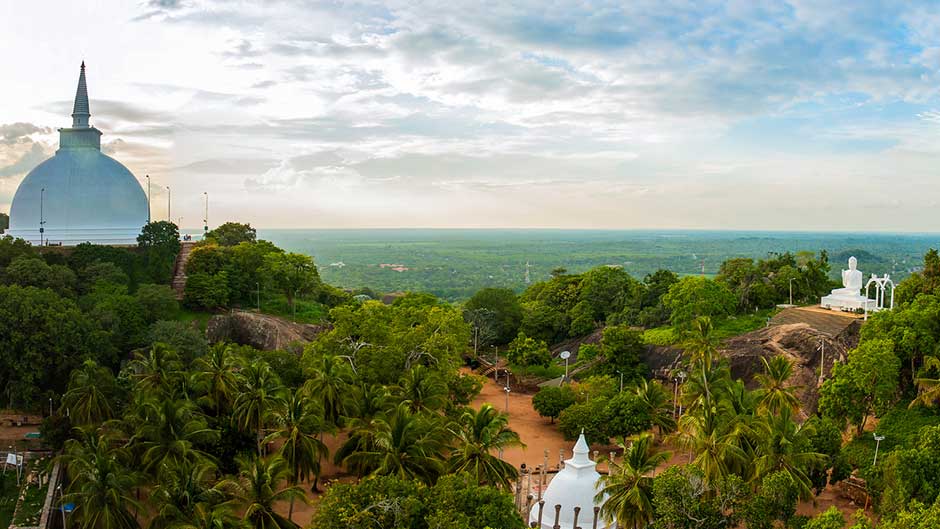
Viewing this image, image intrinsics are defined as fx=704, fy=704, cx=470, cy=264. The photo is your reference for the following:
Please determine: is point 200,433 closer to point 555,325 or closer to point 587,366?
point 587,366

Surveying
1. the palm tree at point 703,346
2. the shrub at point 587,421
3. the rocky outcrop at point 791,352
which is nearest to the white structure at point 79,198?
the shrub at point 587,421

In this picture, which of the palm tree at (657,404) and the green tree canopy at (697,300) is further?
Result: the green tree canopy at (697,300)

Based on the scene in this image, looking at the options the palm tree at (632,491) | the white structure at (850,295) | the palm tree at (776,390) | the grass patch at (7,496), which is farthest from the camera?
the white structure at (850,295)

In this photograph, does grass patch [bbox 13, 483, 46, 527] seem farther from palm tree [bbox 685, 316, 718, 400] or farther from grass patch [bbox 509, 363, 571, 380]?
grass patch [bbox 509, 363, 571, 380]

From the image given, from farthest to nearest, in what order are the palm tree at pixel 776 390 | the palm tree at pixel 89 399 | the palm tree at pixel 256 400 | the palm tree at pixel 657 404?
the palm tree at pixel 657 404 → the palm tree at pixel 776 390 → the palm tree at pixel 89 399 → the palm tree at pixel 256 400

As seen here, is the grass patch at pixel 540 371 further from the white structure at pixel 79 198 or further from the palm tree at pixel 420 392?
the white structure at pixel 79 198

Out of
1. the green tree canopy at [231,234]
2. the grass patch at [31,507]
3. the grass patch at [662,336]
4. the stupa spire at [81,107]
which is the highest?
the stupa spire at [81,107]

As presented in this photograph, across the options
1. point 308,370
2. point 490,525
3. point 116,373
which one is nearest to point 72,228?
point 116,373
